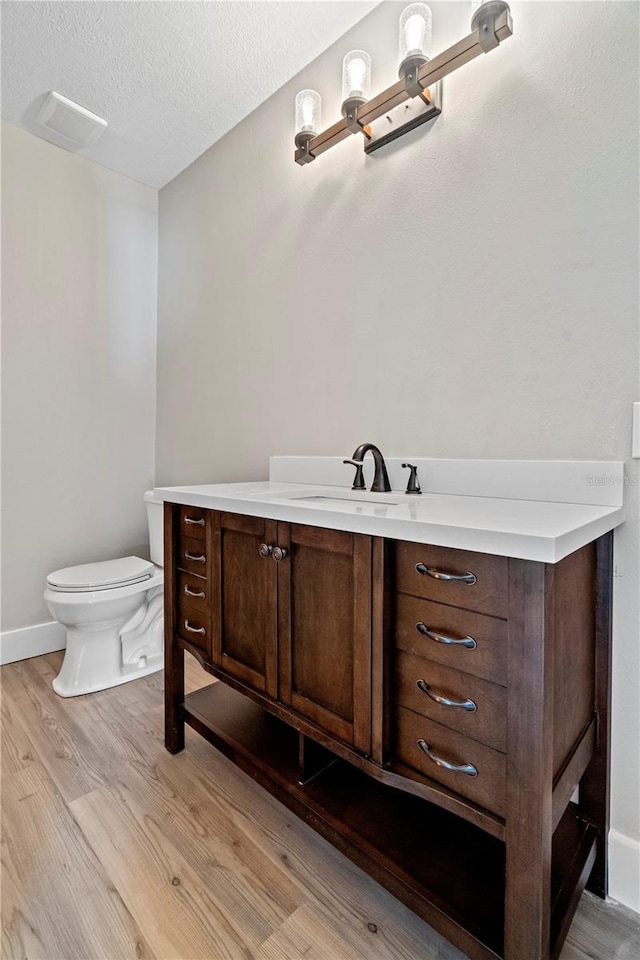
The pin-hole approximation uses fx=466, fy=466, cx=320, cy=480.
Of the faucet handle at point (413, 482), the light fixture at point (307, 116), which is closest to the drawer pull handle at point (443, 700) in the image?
the faucet handle at point (413, 482)

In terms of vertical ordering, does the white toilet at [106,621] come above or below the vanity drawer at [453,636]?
below

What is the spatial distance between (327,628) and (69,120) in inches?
96.2

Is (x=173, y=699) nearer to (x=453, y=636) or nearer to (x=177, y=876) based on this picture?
(x=177, y=876)

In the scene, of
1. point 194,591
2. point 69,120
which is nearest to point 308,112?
point 69,120

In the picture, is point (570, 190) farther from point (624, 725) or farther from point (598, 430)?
point (624, 725)

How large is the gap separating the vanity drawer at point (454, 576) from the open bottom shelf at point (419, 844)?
57cm

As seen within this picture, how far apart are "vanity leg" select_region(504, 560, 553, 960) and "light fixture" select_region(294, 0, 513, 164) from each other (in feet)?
4.32

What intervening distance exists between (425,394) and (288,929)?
133 centimetres

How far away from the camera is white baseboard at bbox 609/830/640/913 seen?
1.02 m

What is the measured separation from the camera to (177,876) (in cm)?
107

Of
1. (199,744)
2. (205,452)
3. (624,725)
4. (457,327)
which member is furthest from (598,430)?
(205,452)

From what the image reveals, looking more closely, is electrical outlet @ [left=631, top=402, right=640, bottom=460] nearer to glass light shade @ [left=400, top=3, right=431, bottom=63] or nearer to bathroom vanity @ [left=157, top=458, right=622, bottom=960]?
bathroom vanity @ [left=157, top=458, right=622, bottom=960]

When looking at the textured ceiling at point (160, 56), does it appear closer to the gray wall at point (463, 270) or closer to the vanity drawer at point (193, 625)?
the gray wall at point (463, 270)

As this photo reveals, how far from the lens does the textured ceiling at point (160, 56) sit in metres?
1.59
